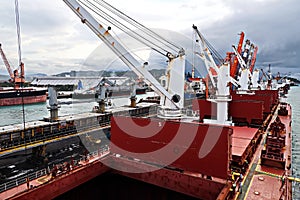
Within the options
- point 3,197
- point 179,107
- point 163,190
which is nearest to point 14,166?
point 3,197

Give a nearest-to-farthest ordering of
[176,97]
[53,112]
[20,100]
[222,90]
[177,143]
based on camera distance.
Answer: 1. [177,143]
2. [176,97]
3. [222,90]
4. [53,112]
5. [20,100]

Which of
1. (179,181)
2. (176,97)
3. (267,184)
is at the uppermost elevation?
(176,97)

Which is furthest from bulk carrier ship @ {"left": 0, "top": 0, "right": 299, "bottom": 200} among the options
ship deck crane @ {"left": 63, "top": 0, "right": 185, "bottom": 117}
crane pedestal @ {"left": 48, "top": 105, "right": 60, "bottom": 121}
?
crane pedestal @ {"left": 48, "top": 105, "right": 60, "bottom": 121}

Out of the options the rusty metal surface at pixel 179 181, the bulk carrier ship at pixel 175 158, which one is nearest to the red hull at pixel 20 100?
the bulk carrier ship at pixel 175 158

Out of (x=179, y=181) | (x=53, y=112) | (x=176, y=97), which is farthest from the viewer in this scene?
→ (x=53, y=112)

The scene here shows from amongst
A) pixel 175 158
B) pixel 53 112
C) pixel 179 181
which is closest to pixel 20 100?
pixel 53 112

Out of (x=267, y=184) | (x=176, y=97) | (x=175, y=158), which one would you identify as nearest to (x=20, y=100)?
(x=176, y=97)

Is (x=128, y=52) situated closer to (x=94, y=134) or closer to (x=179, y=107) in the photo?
(x=179, y=107)

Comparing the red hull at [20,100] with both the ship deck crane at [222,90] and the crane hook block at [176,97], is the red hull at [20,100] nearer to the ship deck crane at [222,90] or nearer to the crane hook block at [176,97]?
the ship deck crane at [222,90]

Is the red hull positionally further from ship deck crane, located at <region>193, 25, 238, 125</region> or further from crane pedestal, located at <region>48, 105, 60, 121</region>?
ship deck crane, located at <region>193, 25, 238, 125</region>

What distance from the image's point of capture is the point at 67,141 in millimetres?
20453

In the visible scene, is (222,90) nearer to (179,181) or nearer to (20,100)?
(179,181)

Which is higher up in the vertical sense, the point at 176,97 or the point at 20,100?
the point at 176,97

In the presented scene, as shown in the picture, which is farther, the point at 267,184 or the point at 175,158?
the point at 175,158
